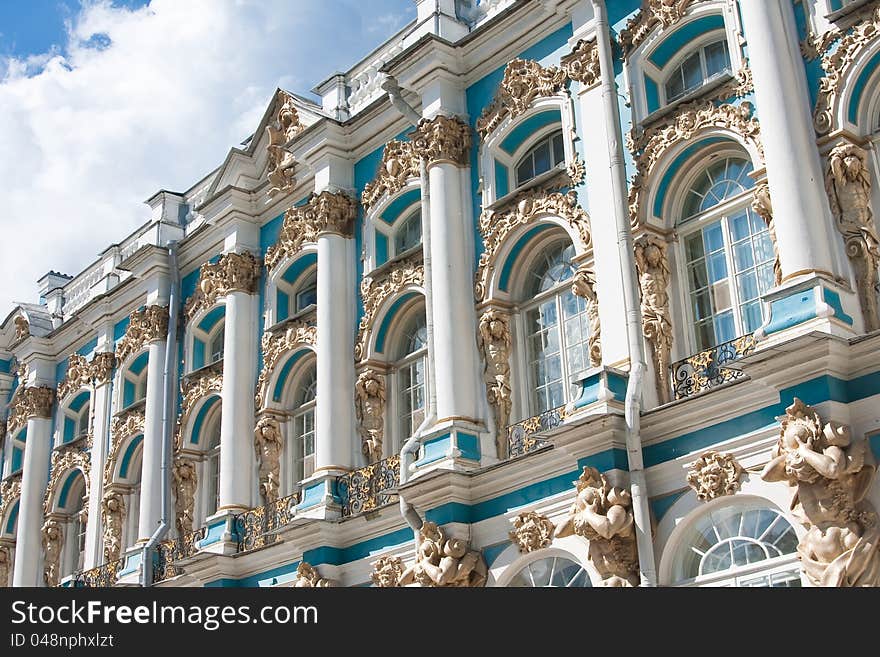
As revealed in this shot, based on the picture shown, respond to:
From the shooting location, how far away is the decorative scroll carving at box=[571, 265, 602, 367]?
15242 mm

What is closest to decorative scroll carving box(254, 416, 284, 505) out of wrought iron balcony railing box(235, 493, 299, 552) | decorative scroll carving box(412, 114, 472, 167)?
wrought iron balcony railing box(235, 493, 299, 552)

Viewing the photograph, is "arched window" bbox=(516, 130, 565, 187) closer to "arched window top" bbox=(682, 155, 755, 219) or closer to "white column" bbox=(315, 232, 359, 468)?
"arched window top" bbox=(682, 155, 755, 219)

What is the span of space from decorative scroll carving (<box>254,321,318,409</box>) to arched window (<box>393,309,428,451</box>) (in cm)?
184

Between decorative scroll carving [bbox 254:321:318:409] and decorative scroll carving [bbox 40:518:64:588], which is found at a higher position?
decorative scroll carving [bbox 254:321:318:409]

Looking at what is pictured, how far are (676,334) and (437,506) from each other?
3560 millimetres

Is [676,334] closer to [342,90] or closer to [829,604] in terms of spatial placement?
[829,604]

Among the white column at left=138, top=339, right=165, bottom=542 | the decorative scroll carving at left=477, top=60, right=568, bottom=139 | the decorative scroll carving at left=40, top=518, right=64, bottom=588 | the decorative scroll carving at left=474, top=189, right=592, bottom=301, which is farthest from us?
the decorative scroll carving at left=40, top=518, right=64, bottom=588

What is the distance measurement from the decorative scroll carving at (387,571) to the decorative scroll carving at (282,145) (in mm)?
6917

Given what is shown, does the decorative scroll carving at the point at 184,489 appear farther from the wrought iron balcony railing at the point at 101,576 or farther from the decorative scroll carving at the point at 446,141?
the decorative scroll carving at the point at 446,141

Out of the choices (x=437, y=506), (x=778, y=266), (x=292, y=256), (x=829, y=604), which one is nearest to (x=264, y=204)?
(x=292, y=256)

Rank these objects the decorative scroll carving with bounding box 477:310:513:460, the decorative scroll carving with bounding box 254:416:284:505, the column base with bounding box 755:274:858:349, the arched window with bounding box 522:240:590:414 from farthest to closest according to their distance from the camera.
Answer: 1. the decorative scroll carving with bounding box 254:416:284:505
2. the decorative scroll carving with bounding box 477:310:513:460
3. the arched window with bounding box 522:240:590:414
4. the column base with bounding box 755:274:858:349

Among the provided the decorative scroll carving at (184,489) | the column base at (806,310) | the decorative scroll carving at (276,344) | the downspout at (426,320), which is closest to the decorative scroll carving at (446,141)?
the downspout at (426,320)

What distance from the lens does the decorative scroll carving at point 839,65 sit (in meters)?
13.6

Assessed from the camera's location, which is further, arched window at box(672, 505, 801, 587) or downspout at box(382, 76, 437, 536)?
downspout at box(382, 76, 437, 536)
